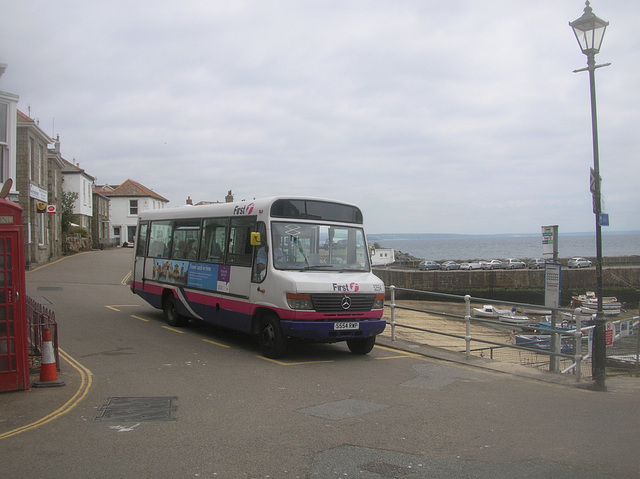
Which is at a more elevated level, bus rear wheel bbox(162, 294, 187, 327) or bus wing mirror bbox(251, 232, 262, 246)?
bus wing mirror bbox(251, 232, 262, 246)

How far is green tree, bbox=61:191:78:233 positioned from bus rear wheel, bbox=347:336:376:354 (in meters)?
37.0

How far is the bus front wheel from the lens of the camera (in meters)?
10.2

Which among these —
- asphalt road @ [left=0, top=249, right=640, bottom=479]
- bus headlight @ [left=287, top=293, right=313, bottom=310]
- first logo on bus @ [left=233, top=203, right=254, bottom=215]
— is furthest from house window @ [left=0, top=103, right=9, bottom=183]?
bus headlight @ [left=287, top=293, right=313, bottom=310]

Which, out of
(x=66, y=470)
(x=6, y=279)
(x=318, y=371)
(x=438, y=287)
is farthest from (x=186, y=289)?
(x=438, y=287)

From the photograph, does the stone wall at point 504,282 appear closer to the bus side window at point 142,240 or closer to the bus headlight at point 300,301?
the bus side window at point 142,240

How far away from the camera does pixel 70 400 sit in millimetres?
7352

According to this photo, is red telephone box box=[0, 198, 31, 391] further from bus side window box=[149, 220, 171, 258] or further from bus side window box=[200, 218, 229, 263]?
bus side window box=[149, 220, 171, 258]

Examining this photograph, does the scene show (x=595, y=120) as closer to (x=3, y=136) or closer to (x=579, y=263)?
(x=3, y=136)

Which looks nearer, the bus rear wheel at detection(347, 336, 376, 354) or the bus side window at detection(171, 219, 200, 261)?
the bus rear wheel at detection(347, 336, 376, 354)

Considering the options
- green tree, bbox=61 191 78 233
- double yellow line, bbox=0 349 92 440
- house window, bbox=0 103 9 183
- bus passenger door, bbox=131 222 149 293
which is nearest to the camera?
double yellow line, bbox=0 349 92 440

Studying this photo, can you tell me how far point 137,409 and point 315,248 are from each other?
4803 millimetres

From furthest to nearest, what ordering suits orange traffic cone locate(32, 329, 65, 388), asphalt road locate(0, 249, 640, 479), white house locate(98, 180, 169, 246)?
white house locate(98, 180, 169, 246), orange traffic cone locate(32, 329, 65, 388), asphalt road locate(0, 249, 640, 479)

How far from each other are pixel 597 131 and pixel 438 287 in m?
43.1

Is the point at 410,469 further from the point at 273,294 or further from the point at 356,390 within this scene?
the point at 273,294
